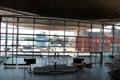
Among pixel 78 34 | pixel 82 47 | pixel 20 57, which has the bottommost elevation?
pixel 20 57

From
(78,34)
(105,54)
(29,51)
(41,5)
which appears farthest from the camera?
(105,54)

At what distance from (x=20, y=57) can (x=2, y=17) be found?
4802mm

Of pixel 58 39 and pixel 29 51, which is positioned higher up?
pixel 58 39

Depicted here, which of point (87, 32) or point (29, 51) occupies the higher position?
point (87, 32)

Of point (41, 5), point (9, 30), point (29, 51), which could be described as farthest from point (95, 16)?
point (9, 30)

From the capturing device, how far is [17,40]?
13875 millimetres

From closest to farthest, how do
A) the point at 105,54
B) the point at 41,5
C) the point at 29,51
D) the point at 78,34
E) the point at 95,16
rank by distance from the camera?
1. the point at 41,5
2. the point at 95,16
3. the point at 29,51
4. the point at 78,34
5. the point at 105,54

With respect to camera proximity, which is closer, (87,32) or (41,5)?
(41,5)

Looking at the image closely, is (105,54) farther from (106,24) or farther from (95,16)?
(95,16)

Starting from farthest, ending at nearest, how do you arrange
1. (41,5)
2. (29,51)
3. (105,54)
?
(105,54), (29,51), (41,5)

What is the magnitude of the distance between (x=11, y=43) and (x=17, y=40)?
27.6 inches

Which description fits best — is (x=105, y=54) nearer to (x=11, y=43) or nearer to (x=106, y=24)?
(x=106, y=24)

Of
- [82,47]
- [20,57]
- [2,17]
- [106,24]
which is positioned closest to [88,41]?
[82,47]

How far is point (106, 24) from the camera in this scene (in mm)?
16406
